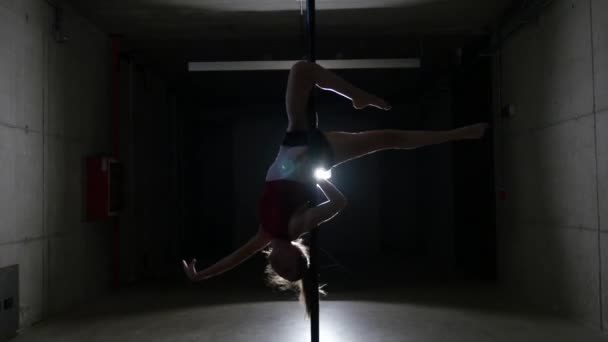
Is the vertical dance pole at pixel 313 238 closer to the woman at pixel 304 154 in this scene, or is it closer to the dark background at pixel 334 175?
the woman at pixel 304 154

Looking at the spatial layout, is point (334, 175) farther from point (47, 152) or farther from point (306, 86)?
point (306, 86)

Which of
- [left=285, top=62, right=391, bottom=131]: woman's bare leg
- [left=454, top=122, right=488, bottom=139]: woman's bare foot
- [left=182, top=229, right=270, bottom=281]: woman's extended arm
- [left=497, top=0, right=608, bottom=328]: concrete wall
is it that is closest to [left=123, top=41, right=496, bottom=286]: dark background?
[left=497, top=0, right=608, bottom=328]: concrete wall

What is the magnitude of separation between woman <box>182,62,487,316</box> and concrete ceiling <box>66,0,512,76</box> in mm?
2848

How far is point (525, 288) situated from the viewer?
521 cm

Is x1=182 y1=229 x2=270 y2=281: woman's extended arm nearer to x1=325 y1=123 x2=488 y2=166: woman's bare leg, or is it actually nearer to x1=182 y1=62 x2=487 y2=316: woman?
x1=182 y1=62 x2=487 y2=316: woman

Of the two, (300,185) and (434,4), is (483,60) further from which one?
(300,185)

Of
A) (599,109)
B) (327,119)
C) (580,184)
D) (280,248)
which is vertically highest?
(327,119)

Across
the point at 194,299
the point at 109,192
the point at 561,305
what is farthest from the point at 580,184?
the point at 109,192

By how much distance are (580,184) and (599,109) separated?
2.19 feet

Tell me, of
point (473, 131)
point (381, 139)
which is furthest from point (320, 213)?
point (473, 131)

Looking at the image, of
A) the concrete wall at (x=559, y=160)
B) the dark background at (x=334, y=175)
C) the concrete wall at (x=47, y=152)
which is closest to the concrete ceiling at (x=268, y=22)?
the concrete wall at (x=47, y=152)

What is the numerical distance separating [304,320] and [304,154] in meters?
2.65

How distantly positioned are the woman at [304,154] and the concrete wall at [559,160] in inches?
84.2

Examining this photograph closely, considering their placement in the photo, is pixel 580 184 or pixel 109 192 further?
pixel 109 192
